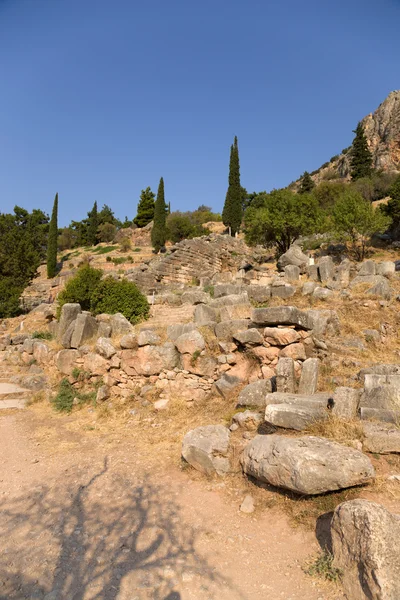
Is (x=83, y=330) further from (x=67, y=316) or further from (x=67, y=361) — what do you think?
(x=67, y=316)

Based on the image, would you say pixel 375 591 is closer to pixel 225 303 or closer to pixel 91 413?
pixel 91 413

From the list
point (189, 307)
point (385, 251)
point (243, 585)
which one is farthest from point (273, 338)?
point (385, 251)

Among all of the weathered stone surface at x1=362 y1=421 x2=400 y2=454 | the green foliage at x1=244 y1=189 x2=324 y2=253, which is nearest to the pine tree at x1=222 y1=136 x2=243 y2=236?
the green foliage at x1=244 y1=189 x2=324 y2=253

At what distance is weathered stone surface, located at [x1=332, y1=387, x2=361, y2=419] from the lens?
4746mm

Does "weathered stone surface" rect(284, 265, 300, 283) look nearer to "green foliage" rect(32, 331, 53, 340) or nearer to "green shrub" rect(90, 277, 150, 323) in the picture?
"green shrub" rect(90, 277, 150, 323)

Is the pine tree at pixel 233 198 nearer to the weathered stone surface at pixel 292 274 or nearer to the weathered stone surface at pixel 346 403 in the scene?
the weathered stone surface at pixel 292 274

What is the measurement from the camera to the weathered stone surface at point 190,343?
7.95 metres

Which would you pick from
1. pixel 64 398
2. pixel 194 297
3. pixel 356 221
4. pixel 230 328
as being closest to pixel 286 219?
pixel 356 221

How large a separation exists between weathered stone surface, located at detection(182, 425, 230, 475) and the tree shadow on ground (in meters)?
0.60

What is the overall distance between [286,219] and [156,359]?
58.9ft

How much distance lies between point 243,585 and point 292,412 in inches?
87.4

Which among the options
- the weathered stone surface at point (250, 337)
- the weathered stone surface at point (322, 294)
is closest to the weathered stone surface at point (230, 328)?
the weathered stone surface at point (250, 337)

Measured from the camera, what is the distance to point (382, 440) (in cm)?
420

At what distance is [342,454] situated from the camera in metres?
3.79
